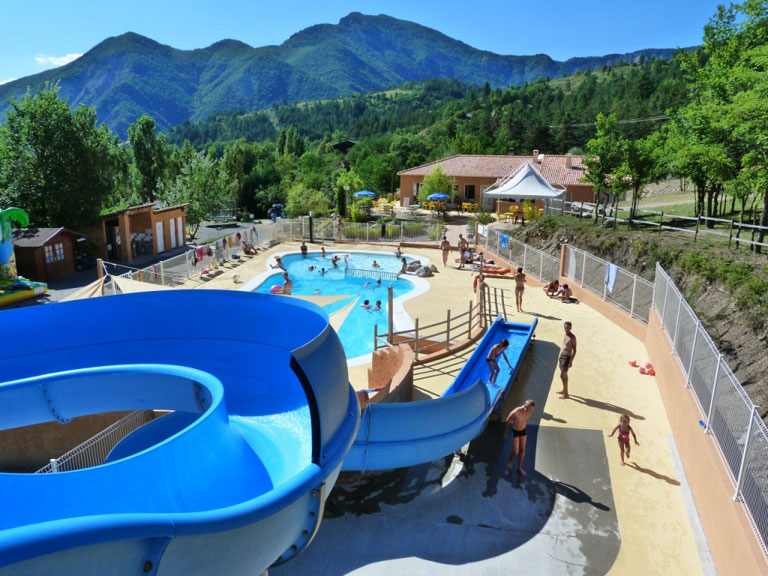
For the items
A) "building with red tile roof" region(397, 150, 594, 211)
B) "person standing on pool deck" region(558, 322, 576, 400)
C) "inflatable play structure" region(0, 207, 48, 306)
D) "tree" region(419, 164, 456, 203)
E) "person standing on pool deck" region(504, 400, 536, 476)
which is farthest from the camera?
"building with red tile roof" region(397, 150, 594, 211)

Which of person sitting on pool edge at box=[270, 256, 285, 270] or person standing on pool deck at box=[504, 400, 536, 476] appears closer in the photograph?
person standing on pool deck at box=[504, 400, 536, 476]

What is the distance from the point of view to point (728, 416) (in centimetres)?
727

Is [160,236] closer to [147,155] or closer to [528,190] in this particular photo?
[528,190]

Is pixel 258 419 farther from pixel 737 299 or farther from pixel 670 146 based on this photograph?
pixel 670 146

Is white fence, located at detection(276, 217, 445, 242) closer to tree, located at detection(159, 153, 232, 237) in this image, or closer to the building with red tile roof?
tree, located at detection(159, 153, 232, 237)

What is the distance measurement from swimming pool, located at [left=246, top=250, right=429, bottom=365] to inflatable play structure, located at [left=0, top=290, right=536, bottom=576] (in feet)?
21.6

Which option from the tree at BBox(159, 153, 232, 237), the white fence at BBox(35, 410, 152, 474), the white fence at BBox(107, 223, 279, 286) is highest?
the tree at BBox(159, 153, 232, 237)


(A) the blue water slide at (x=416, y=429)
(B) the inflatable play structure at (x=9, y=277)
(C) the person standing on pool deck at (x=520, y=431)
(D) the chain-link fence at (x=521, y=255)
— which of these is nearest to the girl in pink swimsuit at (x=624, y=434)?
(C) the person standing on pool deck at (x=520, y=431)

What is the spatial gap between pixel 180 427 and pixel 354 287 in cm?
1810

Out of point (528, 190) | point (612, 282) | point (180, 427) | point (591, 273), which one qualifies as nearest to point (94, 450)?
point (180, 427)

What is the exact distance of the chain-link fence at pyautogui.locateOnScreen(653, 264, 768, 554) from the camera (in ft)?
19.7

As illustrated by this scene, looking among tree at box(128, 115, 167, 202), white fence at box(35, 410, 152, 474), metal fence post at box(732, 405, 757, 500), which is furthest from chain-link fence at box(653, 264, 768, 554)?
tree at box(128, 115, 167, 202)

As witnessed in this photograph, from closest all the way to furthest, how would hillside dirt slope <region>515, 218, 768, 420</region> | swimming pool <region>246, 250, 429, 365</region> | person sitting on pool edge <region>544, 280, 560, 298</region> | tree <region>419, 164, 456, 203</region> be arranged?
hillside dirt slope <region>515, 218, 768, 420</region>, swimming pool <region>246, 250, 429, 365</region>, person sitting on pool edge <region>544, 280, 560, 298</region>, tree <region>419, 164, 456, 203</region>

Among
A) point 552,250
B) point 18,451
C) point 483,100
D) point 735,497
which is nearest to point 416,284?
point 552,250
